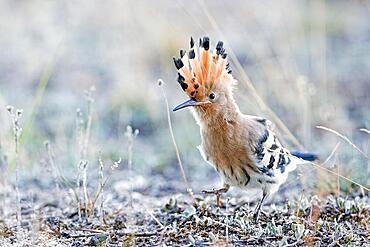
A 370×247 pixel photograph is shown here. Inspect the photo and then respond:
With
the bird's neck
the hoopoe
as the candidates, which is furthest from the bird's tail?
the bird's neck

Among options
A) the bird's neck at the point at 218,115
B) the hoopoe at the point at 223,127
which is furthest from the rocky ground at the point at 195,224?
the bird's neck at the point at 218,115

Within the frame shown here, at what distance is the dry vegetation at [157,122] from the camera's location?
4.21 m

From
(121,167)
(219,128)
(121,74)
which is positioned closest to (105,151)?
(121,167)

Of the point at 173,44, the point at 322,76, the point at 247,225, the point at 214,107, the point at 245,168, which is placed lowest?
the point at 247,225

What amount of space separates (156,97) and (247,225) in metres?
3.67

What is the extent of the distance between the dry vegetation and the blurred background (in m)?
0.02

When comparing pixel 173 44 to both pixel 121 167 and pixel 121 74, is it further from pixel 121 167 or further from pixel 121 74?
pixel 121 167

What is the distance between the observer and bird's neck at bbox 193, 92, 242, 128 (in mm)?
4227

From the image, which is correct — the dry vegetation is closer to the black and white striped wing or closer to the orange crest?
the black and white striped wing

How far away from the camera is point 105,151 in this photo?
6.48m

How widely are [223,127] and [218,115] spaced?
0.07 m

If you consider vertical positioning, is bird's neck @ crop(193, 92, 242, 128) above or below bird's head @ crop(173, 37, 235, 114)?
below

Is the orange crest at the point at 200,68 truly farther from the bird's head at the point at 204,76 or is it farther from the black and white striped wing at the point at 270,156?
the black and white striped wing at the point at 270,156

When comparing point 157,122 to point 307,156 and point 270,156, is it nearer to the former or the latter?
point 307,156
